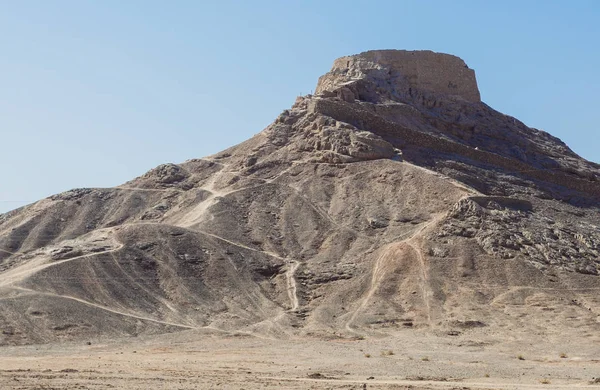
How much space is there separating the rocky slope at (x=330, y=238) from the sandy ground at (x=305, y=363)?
1.86 metres

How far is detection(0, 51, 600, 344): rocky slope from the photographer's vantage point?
39.0m

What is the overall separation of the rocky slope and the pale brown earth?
0.12m

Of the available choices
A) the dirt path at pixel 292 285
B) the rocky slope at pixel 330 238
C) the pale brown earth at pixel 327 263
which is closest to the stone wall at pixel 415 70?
the pale brown earth at pixel 327 263

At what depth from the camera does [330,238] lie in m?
46.8

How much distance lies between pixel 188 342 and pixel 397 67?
3649 centimetres

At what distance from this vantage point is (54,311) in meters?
37.1

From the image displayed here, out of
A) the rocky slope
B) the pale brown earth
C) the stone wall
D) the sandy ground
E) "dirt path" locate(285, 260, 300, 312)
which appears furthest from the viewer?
the stone wall

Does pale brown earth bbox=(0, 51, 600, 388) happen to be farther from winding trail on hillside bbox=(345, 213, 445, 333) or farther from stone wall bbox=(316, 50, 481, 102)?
stone wall bbox=(316, 50, 481, 102)

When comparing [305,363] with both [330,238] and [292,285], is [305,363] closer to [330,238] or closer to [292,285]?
→ [292,285]

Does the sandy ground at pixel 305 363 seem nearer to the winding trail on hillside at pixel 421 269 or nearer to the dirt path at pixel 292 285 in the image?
the winding trail on hillside at pixel 421 269

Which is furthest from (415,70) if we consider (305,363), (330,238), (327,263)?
(305,363)

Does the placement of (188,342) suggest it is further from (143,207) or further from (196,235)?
(143,207)

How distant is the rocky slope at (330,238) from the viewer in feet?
128

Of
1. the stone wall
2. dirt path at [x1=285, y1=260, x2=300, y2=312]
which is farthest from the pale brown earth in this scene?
the stone wall
